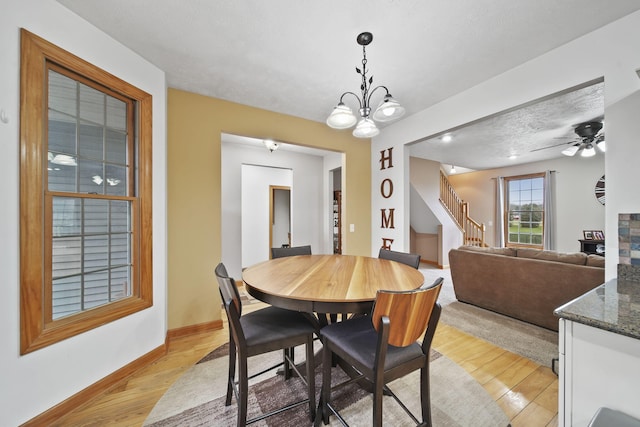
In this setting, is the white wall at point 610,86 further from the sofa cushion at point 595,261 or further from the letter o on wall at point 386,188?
the letter o on wall at point 386,188

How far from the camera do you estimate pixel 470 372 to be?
1896 mm

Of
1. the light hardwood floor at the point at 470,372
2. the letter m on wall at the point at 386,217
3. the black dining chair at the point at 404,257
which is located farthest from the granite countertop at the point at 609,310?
the letter m on wall at the point at 386,217

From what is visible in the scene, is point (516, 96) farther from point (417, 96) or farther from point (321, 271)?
point (321, 271)

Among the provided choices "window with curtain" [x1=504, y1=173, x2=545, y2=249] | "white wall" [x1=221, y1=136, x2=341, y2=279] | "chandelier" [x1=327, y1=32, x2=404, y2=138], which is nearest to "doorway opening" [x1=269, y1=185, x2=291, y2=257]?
"white wall" [x1=221, y1=136, x2=341, y2=279]

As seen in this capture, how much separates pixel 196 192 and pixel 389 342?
2.43m

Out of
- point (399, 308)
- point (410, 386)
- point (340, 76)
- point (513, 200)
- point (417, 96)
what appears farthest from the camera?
point (513, 200)

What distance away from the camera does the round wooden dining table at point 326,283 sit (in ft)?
4.07

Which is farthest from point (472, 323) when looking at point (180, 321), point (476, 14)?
point (180, 321)

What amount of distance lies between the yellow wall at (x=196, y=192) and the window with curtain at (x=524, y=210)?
6893 mm

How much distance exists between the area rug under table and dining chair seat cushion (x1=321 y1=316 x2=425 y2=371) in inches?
21.2

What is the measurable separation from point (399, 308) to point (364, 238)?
2.77 metres

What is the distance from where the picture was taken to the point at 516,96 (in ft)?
7.11

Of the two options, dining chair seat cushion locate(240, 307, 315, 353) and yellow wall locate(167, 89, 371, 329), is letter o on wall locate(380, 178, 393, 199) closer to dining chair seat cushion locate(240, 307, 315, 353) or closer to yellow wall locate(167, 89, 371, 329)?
yellow wall locate(167, 89, 371, 329)

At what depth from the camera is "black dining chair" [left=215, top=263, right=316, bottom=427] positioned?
4.15 ft
